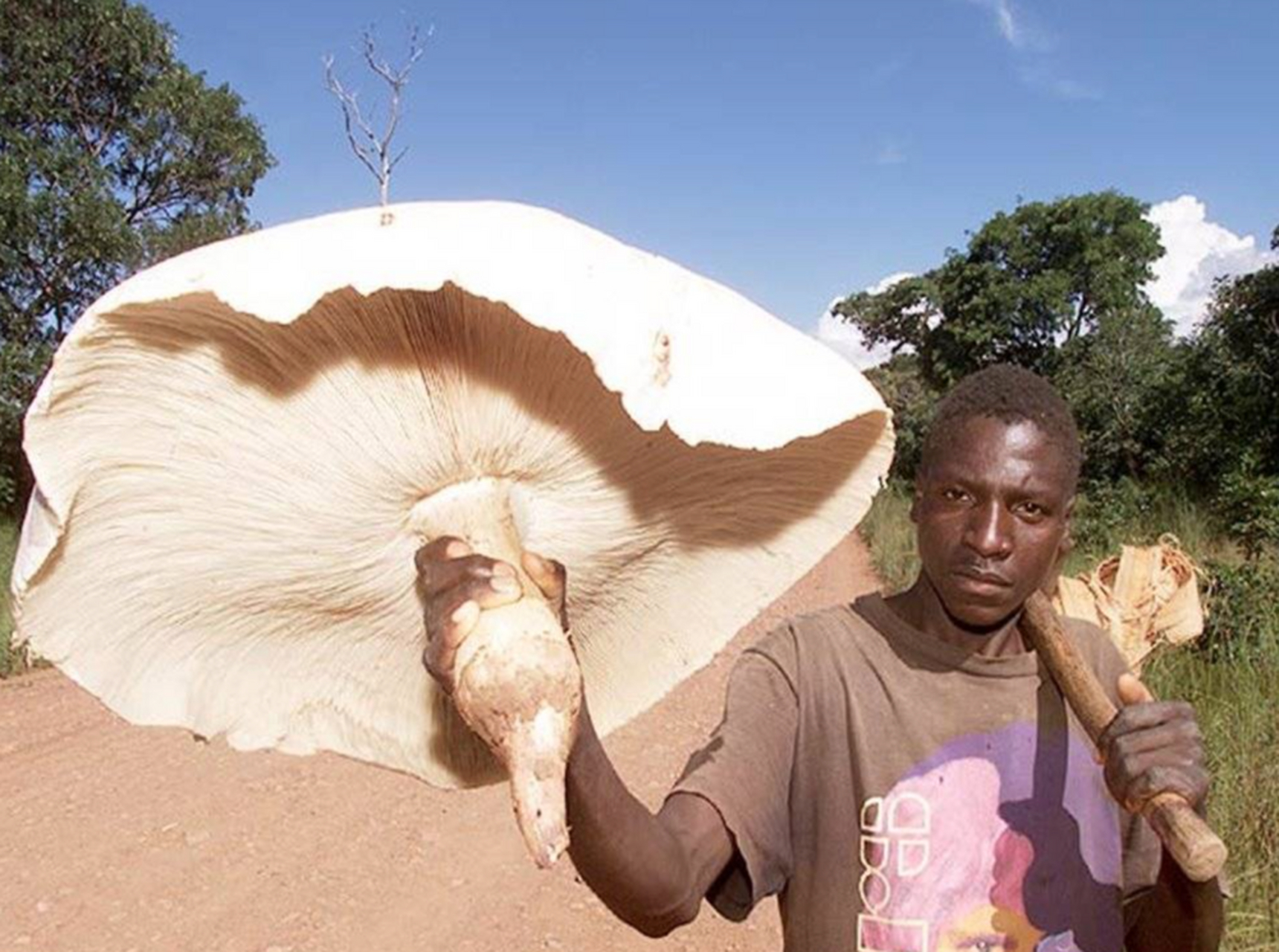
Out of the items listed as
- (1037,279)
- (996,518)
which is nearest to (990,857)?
(996,518)

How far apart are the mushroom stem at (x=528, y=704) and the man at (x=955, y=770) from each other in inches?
15.6

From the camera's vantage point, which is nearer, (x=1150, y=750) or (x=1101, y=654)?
(x=1150, y=750)

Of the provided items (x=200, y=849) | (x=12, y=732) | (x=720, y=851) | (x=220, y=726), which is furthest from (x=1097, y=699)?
Answer: (x=12, y=732)

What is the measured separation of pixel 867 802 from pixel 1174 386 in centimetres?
1516

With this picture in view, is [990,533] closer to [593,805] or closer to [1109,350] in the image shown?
[593,805]

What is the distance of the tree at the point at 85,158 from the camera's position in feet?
39.0

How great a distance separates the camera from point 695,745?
223 inches

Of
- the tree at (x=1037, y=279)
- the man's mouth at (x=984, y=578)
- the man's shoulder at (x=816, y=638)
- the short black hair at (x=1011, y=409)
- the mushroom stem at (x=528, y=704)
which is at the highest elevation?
the tree at (x=1037, y=279)

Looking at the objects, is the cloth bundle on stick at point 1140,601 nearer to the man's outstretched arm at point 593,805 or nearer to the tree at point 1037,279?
the man's outstretched arm at point 593,805

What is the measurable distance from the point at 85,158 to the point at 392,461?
13352mm

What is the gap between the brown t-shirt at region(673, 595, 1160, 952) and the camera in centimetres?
144

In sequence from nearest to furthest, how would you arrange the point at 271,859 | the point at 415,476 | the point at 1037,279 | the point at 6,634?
the point at 415,476 → the point at 271,859 → the point at 6,634 → the point at 1037,279

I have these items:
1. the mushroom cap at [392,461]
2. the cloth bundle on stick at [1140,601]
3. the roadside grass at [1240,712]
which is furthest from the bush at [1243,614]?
the mushroom cap at [392,461]

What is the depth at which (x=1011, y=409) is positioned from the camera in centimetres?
148
